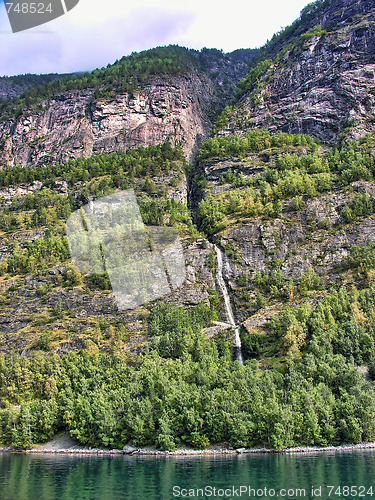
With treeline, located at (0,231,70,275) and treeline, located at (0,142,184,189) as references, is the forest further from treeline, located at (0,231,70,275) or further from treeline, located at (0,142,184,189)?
treeline, located at (0,142,184,189)

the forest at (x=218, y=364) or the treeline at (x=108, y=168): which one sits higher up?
the treeline at (x=108, y=168)

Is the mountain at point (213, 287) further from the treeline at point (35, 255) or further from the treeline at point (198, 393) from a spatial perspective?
the treeline at point (35, 255)

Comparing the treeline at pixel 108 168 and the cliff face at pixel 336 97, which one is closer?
the treeline at pixel 108 168

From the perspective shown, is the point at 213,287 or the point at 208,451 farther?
the point at 213,287

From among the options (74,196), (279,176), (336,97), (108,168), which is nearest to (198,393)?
(279,176)

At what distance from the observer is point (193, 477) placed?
4744 cm

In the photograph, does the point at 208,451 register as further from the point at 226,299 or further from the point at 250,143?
the point at 250,143

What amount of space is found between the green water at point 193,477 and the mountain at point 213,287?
921 centimetres

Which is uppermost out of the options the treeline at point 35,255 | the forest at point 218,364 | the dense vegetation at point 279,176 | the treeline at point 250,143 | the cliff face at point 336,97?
the cliff face at point 336,97

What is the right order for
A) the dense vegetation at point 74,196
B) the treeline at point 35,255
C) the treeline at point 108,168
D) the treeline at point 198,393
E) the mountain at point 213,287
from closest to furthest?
the treeline at point 198,393 < the mountain at point 213,287 < the treeline at point 35,255 < the dense vegetation at point 74,196 < the treeline at point 108,168

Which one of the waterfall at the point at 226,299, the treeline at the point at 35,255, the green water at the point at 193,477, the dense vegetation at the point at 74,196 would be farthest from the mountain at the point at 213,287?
the green water at the point at 193,477

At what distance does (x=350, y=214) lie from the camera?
415 feet

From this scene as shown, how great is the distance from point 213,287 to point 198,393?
50.7 meters

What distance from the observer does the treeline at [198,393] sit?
66812 mm
